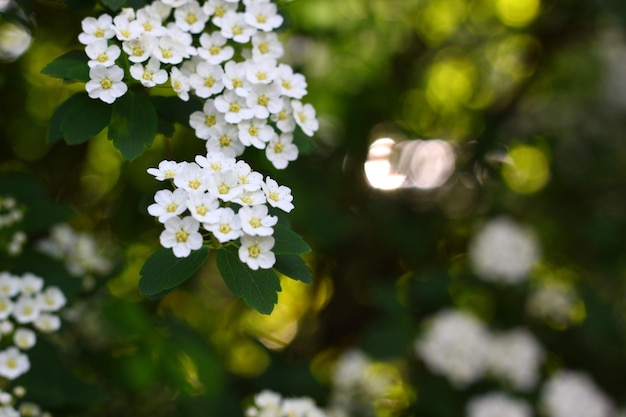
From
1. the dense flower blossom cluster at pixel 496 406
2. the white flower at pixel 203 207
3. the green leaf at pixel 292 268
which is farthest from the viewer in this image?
the dense flower blossom cluster at pixel 496 406

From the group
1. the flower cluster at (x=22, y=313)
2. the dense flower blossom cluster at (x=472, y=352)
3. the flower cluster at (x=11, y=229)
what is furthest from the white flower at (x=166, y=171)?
the dense flower blossom cluster at (x=472, y=352)

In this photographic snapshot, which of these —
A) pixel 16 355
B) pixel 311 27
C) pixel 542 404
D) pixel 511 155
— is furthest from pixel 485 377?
pixel 16 355

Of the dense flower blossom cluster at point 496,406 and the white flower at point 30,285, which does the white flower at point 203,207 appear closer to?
the white flower at point 30,285

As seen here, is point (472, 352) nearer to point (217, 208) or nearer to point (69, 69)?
point (217, 208)

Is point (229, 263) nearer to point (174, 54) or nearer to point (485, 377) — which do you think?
point (174, 54)

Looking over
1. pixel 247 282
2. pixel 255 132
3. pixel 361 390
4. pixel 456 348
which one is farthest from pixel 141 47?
pixel 456 348

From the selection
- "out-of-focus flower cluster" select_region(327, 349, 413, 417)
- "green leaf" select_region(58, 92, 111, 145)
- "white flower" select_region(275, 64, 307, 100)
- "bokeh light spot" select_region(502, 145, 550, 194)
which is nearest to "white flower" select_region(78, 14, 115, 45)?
"green leaf" select_region(58, 92, 111, 145)
